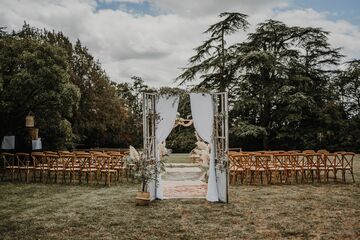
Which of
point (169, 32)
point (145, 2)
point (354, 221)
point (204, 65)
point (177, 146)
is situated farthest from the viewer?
point (177, 146)

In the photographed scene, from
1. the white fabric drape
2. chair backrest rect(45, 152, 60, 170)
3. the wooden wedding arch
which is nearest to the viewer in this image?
the wooden wedding arch

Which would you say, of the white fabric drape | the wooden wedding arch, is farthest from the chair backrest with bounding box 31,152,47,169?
the wooden wedding arch

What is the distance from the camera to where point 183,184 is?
11.5 metres

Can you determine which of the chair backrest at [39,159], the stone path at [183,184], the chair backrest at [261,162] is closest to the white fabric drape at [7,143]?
the chair backrest at [39,159]

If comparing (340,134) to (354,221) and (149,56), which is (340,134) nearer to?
(149,56)

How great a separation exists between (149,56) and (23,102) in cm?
1497

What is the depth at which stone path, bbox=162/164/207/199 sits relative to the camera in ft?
31.9

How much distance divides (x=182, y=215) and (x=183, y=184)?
4.25 metres

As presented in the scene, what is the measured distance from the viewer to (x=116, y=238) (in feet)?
18.6

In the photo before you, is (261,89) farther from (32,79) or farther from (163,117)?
(163,117)

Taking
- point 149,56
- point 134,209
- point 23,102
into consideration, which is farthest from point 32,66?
point 149,56

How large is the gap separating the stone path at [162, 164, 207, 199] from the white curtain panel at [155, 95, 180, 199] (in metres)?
0.83

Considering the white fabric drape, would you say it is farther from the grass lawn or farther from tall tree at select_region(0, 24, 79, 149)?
the grass lawn

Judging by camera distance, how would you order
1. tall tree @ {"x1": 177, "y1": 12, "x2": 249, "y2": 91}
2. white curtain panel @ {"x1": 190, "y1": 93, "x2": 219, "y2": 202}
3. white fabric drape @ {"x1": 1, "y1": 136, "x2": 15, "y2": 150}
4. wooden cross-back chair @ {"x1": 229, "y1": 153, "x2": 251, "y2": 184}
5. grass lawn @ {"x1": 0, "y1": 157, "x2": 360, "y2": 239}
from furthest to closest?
tall tree @ {"x1": 177, "y1": 12, "x2": 249, "y2": 91}
white fabric drape @ {"x1": 1, "y1": 136, "x2": 15, "y2": 150}
wooden cross-back chair @ {"x1": 229, "y1": 153, "x2": 251, "y2": 184}
white curtain panel @ {"x1": 190, "y1": 93, "x2": 219, "y2": 202}
grass lawn @ {"x1": 0, "y1": 157, "x2": 360, "y2": 239}
